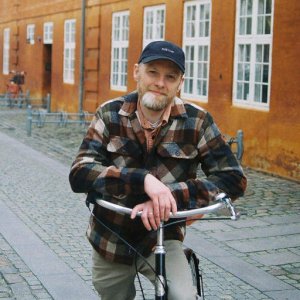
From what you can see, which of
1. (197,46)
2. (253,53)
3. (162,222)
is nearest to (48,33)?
(197,46)

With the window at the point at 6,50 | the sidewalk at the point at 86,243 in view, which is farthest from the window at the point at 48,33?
the sidewalk at the point at 86,243

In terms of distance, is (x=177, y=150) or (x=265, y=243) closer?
(x=177, y=150)

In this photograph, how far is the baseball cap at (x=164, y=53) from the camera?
3016mm

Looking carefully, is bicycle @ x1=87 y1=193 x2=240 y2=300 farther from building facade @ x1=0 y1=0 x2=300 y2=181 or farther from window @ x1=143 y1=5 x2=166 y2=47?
window @ x1=143 y1=5 x2=166 y2=47

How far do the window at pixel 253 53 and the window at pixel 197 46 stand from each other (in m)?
1.21

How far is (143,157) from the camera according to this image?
3.20 m

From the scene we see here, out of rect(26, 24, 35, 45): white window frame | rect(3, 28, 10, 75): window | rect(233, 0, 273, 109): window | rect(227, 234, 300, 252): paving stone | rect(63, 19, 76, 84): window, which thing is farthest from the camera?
rect(3, 28, 10, 75): window

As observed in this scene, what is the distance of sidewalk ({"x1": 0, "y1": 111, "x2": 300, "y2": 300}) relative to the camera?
18.2 ft

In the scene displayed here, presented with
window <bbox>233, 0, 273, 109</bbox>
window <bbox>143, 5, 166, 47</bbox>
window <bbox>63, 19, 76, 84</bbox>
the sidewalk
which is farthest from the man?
window <bbox>63, 19, 76, 84</bbox>

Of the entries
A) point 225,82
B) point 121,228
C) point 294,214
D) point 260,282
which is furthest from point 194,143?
point 225,82

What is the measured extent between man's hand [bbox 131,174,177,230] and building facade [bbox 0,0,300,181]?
8.60 metres

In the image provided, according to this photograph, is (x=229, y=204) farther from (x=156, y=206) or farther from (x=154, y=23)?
(x=154, y=23)

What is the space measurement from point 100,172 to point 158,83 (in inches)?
17.4

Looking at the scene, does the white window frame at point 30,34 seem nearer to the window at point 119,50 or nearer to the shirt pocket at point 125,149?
the window at point 119,50
